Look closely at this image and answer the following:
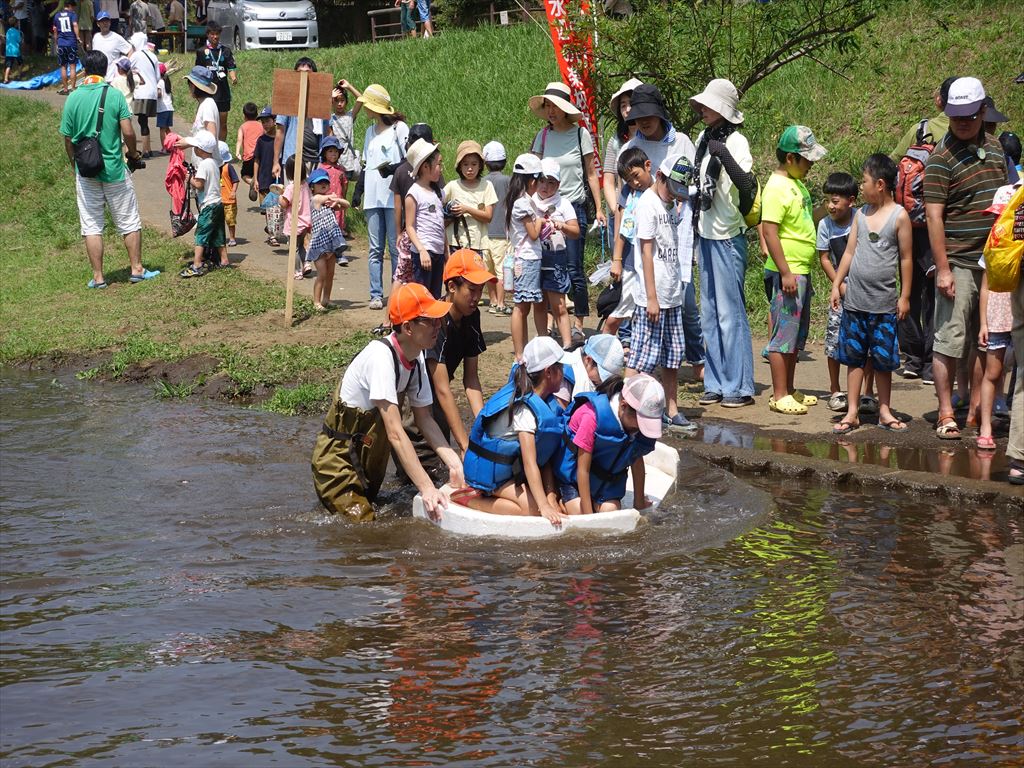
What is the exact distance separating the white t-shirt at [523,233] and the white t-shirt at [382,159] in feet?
9.51

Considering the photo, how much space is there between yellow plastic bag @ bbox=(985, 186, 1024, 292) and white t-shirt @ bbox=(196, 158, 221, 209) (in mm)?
9615

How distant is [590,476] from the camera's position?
759 centimetres

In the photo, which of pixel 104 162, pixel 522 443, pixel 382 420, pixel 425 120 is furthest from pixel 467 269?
pixel 425 120

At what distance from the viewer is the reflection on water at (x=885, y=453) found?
8.23 m

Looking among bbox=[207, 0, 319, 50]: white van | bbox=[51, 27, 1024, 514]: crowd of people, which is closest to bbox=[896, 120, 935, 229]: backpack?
bbox=[51, 27, 1024, 514]: crowd of people

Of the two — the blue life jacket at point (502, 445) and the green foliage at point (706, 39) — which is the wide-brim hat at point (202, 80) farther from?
the blue life jacket at point (502, 445)

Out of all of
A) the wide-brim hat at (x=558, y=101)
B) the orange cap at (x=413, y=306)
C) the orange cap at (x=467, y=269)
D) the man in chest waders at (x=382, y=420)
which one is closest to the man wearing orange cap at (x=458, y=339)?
the orange cap at (x=467, y=269)

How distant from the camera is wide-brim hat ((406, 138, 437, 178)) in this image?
36.1ft

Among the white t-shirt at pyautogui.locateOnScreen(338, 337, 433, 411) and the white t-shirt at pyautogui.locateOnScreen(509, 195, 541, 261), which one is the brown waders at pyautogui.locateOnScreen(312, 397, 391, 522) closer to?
the white t-shirt at pyautogui.locateOnScreen(338, 337, 433, 411)

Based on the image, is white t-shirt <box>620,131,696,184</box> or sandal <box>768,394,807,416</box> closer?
sandal <box>768,394,807,416</box>

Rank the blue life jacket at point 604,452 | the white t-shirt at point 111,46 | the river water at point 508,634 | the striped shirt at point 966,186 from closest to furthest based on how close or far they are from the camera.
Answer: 1. the river water at point 508,634
2. the blue life jacket at point 604,452
3. the striped shirt at point 966,186
4. the white t-shirt at point 111,46

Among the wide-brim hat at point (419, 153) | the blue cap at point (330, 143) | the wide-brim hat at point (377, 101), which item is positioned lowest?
the wide-brim hat at point (419, 153)

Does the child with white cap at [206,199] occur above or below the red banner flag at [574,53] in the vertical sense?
below

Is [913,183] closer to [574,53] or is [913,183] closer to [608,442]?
[608,442]
